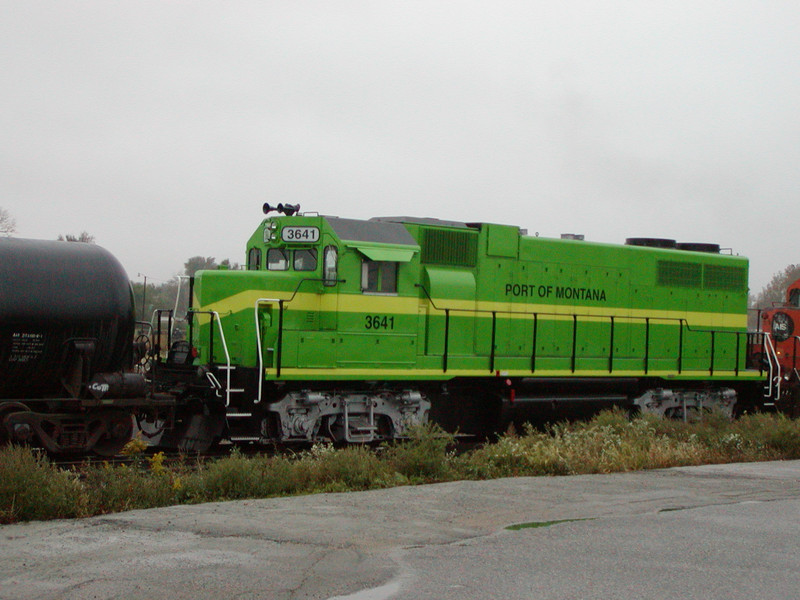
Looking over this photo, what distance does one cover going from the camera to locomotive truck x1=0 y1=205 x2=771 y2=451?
46.0 feet

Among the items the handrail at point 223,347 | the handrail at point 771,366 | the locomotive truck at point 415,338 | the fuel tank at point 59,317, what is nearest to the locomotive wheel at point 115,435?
the locomotive truck at point 415,338

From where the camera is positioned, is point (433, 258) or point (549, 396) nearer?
point (433, 258)

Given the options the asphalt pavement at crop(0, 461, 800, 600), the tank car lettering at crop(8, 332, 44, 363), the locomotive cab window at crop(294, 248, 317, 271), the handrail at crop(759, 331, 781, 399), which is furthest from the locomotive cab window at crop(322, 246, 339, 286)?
the handrail at crop(759, 331, 781, 399)

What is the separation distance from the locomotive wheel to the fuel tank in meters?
0.62

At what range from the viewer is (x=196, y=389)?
1394cm

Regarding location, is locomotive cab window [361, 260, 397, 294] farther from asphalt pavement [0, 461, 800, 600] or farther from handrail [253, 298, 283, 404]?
asphalt pavement [0, 461, 800, 600]

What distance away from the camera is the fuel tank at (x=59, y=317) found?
11.7 metres

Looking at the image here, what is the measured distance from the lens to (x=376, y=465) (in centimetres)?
1135

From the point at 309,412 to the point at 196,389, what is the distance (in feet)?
5.67

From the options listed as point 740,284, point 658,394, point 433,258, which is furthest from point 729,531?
point 740,284

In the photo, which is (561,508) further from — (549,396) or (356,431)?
(549,396)

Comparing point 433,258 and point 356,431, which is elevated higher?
point 433,258

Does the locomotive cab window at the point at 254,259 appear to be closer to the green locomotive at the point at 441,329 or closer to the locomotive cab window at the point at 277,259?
the green locomotive at the point at 441,329

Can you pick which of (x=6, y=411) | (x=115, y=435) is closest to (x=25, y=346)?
(x=6, y=411)
